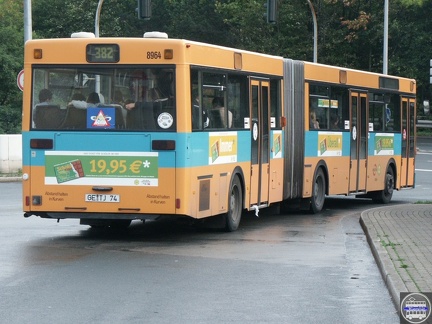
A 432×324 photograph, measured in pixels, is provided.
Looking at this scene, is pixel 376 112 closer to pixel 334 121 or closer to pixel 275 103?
pixel 334 121

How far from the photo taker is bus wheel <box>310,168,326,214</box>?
23.5 m

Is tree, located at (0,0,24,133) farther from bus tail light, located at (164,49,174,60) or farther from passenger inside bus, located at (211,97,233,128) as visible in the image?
bus tail light, located at (164,49,174,60)

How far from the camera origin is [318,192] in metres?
23.9

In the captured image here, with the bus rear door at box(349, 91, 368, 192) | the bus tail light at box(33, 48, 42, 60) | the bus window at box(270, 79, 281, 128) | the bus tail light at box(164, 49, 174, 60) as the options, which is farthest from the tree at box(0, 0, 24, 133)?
the bus tail light at box(164, 49, 174, 60)

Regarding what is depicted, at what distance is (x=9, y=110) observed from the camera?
1913 inches

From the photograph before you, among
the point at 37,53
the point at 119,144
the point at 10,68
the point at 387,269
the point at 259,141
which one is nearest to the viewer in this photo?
the point at 387,269

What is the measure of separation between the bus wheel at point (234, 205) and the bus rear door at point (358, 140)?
706cm

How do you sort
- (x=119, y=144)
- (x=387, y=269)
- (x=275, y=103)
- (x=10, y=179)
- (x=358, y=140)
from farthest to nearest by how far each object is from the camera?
(x=10, y=179) → (x=358, y=140) → (x=275, y=103) → (x=119, y=144) → (x=387, y=269)

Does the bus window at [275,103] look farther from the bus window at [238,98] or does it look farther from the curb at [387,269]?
the curb at [387,269]

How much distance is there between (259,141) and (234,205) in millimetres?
1766

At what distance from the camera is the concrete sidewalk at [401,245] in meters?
11.5

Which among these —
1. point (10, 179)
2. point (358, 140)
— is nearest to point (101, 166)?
point (358, 140)

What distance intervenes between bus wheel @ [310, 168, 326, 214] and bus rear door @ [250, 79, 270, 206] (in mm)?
2939

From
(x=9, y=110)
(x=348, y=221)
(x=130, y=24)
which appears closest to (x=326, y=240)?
(x=348, y=221)
